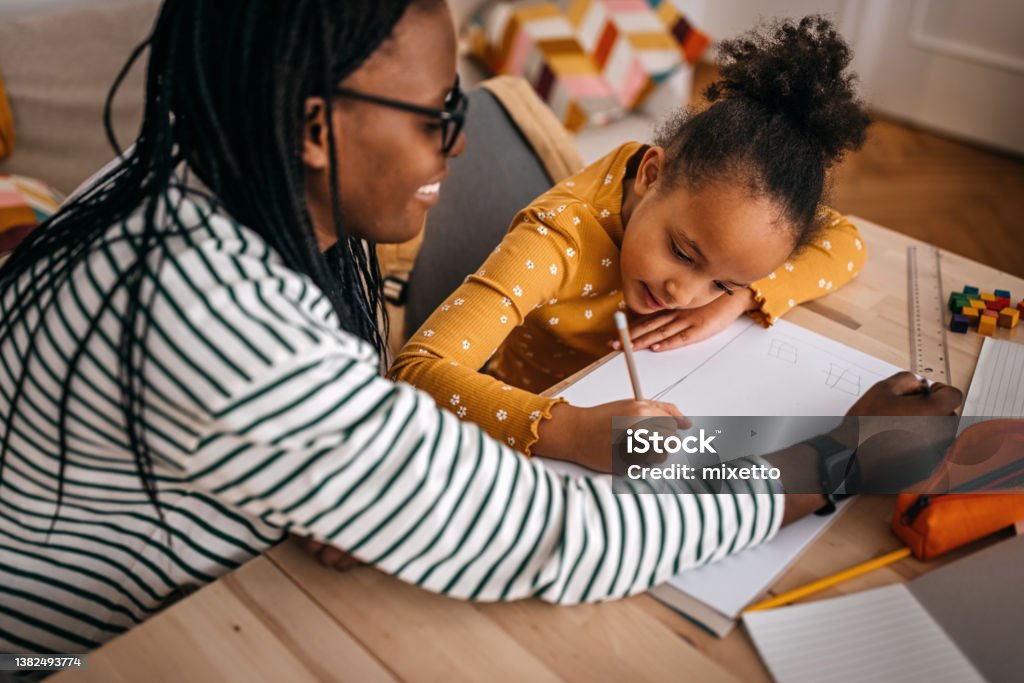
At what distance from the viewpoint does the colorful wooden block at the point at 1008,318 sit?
112 centimetres

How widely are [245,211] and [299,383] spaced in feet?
0.65

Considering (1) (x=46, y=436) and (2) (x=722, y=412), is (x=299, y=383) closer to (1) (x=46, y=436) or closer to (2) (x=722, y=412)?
(1) (x=46, y=436)

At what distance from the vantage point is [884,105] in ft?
11.5

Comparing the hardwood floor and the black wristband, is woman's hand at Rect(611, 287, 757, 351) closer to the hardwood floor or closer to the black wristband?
the black wristband

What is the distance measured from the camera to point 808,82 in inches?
42.2

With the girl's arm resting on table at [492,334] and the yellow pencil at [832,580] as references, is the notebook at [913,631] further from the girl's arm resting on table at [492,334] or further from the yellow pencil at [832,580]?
the girl's arm resting on table at [492,334]

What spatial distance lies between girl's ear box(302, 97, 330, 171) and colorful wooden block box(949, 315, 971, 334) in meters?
0.80

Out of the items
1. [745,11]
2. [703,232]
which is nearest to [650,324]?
[703,232]

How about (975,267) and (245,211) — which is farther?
(975,267)

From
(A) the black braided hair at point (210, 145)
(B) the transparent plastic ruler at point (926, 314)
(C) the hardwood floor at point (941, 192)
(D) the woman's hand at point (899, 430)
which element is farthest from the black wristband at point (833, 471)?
(C) the hardwood floor at point (941, 192)

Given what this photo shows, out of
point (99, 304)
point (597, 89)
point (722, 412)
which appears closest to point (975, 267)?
point (722, 412)

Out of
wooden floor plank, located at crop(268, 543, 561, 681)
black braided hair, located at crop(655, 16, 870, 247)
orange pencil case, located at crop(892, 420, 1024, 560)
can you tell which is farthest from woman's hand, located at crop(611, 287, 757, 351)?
wooden floor plank, located at crop(268, 543, 561, 681)

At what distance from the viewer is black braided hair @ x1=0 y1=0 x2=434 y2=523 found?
670mm

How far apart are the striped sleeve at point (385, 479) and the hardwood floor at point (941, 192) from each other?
7.71 ft
